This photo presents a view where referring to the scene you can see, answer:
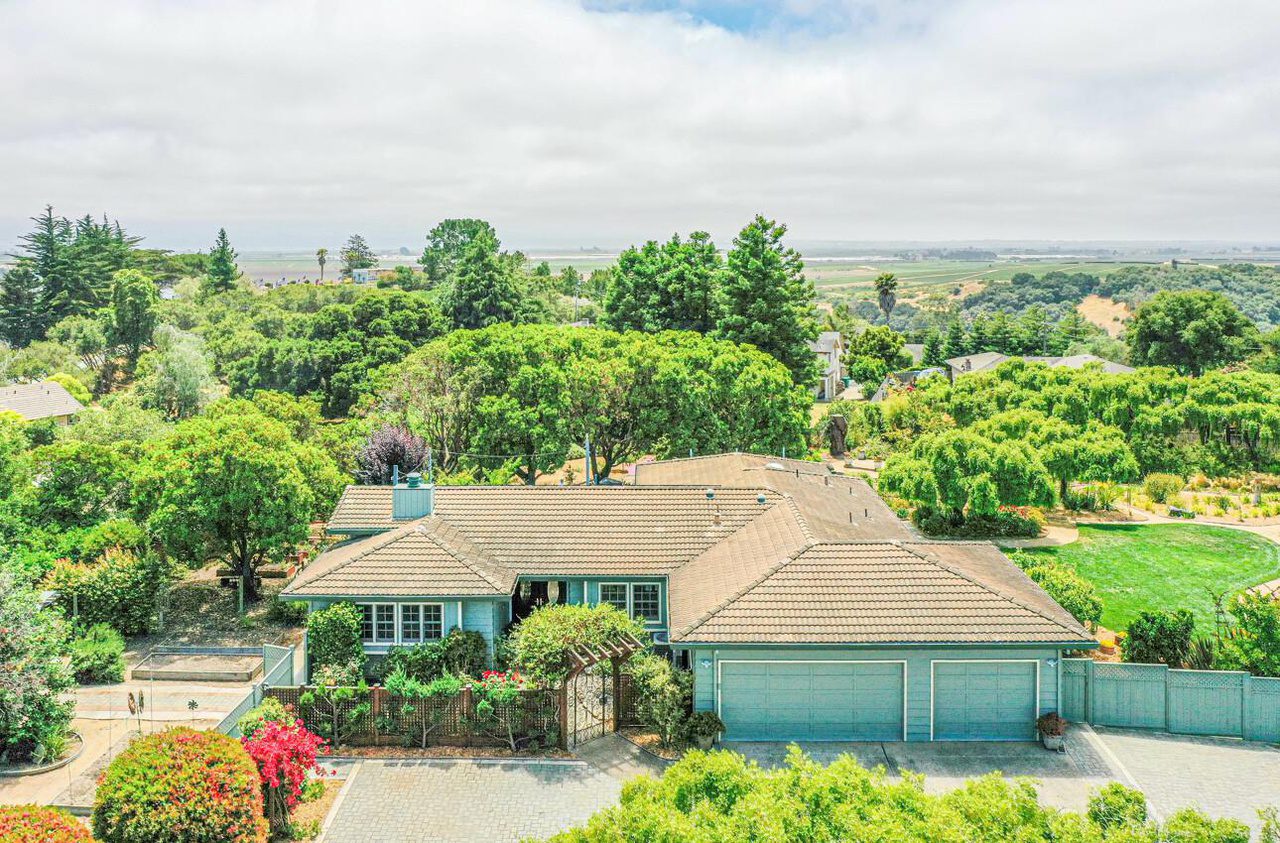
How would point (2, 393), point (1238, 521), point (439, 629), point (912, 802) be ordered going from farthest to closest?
point (2, 393) < point (1238, 521) < point (439, 629) < point (912, 802)

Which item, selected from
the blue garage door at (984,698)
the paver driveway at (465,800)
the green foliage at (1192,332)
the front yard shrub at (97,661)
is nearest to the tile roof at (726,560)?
the blue garage door at (984,698)

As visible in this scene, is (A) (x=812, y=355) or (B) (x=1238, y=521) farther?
(A) (x=812, y=355)

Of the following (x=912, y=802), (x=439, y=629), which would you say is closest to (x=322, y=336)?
(x=439, y=629)

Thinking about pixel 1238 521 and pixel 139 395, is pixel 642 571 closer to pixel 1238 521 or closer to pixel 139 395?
pixel 1238 521

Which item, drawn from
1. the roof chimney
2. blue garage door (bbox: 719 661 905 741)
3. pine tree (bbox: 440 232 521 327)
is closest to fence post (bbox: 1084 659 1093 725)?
blue garage door (bbox: 719 661 905 741)

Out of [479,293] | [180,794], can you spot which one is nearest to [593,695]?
[180,794]

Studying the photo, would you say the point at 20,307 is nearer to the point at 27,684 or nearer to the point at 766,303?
the point at 766,303

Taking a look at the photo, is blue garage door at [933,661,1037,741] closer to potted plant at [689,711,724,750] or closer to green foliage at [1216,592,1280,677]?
potted plant at [689,711,724,750]

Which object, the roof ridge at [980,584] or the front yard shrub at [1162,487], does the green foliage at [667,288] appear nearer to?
the front yard shrub at [1162,487]
